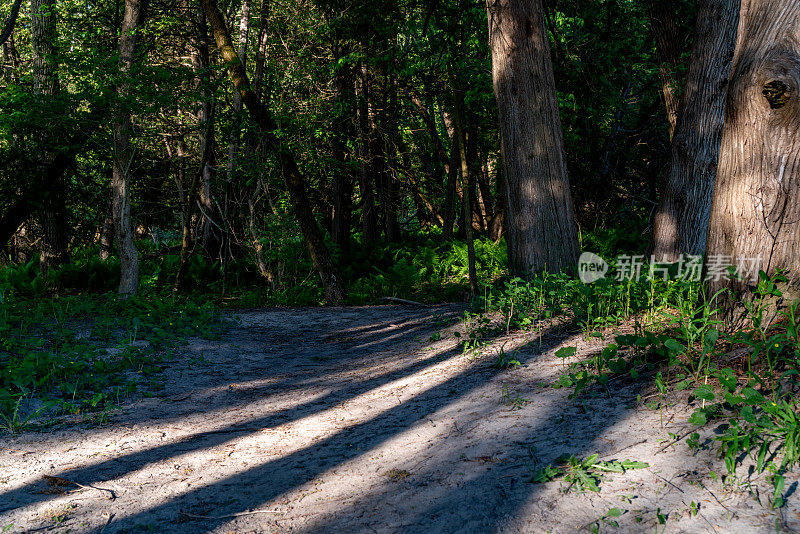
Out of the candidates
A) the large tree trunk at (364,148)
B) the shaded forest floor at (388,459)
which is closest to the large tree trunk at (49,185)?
the large tree trunk at (364,148)

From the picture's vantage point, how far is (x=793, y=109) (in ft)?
11.7

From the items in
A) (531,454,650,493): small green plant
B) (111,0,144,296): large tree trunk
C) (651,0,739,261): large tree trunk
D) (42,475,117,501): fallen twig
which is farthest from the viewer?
(111,0,144,296): large tree trunk

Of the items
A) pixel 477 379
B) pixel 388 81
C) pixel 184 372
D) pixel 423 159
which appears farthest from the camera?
pixel 423 159

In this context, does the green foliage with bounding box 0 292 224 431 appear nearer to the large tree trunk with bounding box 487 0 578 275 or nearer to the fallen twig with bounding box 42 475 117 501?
the fallen twig with bounding box 42 475 117 501

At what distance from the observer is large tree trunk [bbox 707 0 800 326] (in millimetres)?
3572

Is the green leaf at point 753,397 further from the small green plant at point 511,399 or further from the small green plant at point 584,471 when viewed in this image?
the small green plant at point 511,399

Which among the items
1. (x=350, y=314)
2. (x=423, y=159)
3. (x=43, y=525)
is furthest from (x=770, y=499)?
(x=423, y=159)

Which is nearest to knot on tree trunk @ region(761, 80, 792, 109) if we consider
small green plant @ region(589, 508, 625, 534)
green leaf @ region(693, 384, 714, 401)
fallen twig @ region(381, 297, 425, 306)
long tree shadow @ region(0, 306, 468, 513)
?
green leaf @ region(693, 384, 714, 401)

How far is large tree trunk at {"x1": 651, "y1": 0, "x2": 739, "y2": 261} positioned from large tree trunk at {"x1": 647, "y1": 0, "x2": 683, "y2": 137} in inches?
63.6

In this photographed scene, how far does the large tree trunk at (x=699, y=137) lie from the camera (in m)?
7.40

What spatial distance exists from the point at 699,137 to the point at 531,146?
2.43 meters

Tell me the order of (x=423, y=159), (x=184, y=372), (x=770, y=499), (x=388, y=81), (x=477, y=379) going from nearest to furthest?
(x=770, y=499)
(x=477, y=379)
(x=184, y=372)
(x=388, y=81)
(x=423, y=159)

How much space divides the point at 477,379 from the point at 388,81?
11132mm

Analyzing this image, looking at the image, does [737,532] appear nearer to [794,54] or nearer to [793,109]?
[793,109]
